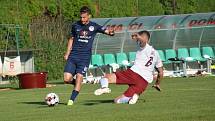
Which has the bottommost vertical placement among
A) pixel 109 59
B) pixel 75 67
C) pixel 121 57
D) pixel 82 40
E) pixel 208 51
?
pixel 109 59

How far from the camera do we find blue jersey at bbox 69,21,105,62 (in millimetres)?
14664

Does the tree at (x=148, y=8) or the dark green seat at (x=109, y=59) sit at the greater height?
the tree at (x=148, y=8)

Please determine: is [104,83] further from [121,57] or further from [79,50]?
[121,57]

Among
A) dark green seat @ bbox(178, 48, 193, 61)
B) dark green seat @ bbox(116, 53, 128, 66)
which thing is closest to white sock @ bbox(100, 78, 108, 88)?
dark green seat @ bbox(116, 53, 128, 66)

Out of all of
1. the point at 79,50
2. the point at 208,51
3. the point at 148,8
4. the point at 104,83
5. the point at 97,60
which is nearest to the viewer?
the point at 104,83

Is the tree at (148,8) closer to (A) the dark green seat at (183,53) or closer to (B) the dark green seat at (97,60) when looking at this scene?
(A) the dark green seat at (183,53)

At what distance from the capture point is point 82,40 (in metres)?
14.7

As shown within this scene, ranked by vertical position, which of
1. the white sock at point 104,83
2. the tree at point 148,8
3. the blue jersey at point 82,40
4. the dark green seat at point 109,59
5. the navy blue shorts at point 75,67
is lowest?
the dark green seat at point 109,59

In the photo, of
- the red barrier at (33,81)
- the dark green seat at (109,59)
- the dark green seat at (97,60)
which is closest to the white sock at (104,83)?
the red barrier at (33,81)

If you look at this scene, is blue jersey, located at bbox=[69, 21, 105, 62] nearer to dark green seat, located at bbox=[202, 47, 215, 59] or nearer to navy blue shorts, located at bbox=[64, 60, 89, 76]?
navy blue shorts, located at bbox=[64, 60, 89, 76]

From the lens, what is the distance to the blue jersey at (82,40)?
48.1 ft

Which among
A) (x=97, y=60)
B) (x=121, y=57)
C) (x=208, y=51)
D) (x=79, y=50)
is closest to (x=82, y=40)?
(x=79, y=50)

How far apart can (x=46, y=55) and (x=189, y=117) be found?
25.0 meters

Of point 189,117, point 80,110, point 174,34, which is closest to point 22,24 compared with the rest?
point 174,34
